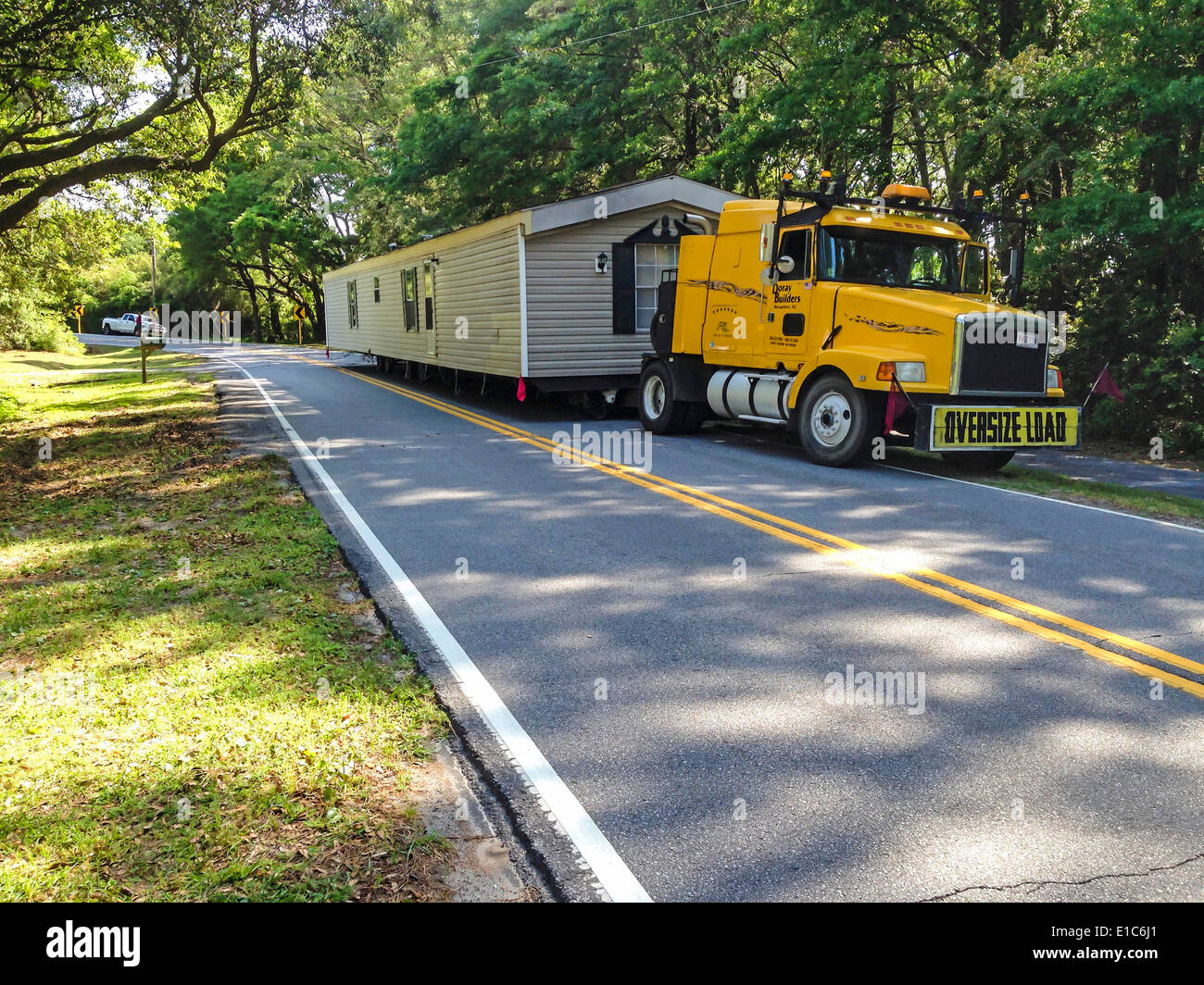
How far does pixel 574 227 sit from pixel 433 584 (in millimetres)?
11500

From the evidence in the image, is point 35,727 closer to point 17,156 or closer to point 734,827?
point 734,827

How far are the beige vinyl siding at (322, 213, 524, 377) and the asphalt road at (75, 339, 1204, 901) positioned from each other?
7.68 m

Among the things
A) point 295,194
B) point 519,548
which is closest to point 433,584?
Answer: point 519,548

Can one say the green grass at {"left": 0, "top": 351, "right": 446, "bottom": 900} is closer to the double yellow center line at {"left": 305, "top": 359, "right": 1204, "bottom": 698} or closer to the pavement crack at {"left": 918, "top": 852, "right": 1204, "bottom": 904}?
the pavement crack at {"left": 918, "top": 852, "right": 1204, "bottom": 904}

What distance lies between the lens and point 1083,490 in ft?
35.9

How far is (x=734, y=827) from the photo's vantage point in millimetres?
3660

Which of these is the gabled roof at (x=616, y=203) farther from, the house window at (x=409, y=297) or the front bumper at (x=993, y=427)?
the front bumper at (x=993, y=427)

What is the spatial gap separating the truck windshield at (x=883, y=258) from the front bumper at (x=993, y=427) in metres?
1.81

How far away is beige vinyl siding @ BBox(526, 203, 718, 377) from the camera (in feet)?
55.8

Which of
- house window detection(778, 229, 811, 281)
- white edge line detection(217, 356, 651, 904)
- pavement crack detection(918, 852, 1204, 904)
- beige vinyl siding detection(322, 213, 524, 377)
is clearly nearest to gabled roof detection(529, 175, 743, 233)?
beige vinyl siding detection(322, 213, 524, 377)

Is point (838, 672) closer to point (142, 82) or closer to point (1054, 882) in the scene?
point (1054, 882)

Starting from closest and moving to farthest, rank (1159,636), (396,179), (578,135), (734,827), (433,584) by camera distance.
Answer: (734,827), (1159,636), (433,584), (578,135), (396,179)

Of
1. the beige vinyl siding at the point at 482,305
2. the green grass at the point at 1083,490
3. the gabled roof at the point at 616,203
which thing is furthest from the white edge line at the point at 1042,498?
the beige vinyl siding at the point at 482,305

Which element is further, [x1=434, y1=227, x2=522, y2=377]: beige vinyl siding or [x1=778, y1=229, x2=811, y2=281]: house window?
[x1=434, y1=227, x2=522, y2=377]: beige vinyl siding
